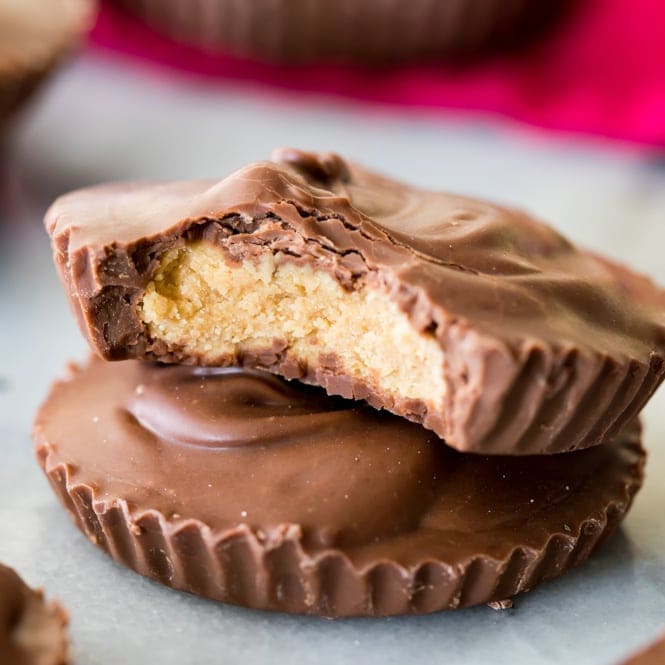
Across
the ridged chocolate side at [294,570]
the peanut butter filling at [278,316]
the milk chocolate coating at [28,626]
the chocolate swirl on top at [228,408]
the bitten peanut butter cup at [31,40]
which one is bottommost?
the milk chocolate coating at [28,626]

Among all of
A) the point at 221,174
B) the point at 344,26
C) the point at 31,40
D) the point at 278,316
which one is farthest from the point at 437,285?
the point at 344,26

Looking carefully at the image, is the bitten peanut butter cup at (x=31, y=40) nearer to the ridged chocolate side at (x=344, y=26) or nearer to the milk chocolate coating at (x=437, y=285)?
the ridged chocolate side at (x=344, y=26)

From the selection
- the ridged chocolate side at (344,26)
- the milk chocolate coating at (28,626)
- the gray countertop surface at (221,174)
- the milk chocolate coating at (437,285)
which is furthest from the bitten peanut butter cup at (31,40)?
the milk chocolate coating at (28,626)

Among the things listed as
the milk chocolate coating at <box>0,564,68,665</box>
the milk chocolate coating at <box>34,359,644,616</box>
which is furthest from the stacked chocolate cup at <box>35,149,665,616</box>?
the milk chocolate coating at <box>0,564,68,665</box>

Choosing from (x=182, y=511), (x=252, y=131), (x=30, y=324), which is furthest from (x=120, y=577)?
(x=252, y=131)

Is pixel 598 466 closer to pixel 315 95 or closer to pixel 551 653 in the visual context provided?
pixel 551 653

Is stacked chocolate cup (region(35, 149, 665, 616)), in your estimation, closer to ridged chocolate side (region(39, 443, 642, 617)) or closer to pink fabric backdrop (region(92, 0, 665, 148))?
ridged chocolate side (region(39, 443, 642, 617))
